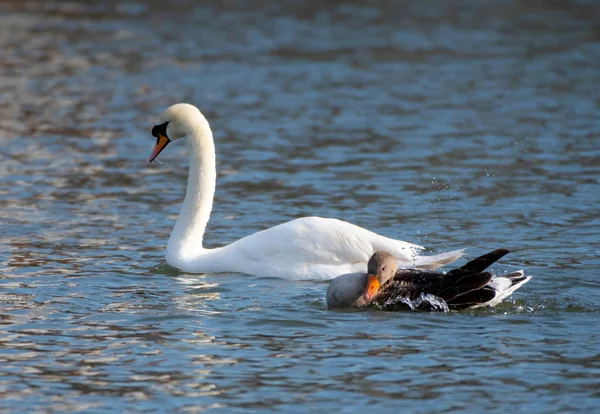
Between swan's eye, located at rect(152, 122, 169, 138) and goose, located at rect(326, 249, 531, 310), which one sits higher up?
swan's eye, located at rect(152, 122, 169, 138)

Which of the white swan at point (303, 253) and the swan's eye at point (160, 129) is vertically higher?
the swan's eye at point (160, 129)

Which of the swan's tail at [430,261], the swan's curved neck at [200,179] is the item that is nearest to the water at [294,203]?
the swan's curved neck at [200,179]

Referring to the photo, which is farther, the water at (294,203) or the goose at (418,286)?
the goose at (418,286)

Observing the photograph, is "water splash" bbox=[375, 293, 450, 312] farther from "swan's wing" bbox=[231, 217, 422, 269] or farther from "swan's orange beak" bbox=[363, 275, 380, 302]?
"swan's wing" bbox=[231, 217, 422, 269]

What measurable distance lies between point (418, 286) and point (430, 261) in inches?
36.6

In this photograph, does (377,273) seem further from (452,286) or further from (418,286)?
(452,286)

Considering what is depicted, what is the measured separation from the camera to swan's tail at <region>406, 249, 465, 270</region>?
1009cm

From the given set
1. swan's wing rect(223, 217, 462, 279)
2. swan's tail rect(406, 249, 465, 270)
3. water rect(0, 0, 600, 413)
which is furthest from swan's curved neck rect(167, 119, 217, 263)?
swan's tail rect(406, 249, 465, 270)

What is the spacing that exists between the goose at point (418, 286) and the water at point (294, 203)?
139mm

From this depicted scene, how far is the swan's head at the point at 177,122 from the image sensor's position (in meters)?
11.5

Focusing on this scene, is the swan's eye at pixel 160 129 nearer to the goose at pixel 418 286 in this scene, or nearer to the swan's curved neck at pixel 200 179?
the swan's curved neck at pixel 200 179

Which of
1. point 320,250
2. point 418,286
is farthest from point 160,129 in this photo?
point 418,286

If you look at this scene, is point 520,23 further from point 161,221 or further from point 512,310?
point 512,310

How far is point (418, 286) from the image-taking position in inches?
363
